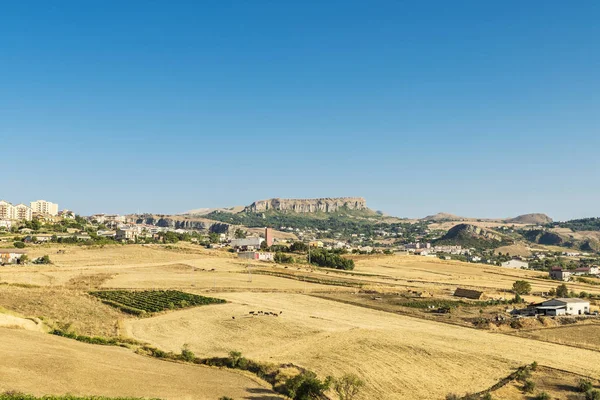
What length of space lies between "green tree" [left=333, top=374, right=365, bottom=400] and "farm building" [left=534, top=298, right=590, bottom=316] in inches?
1801

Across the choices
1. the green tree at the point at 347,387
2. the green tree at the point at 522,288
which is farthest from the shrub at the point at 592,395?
the green tree at the point at 522,288

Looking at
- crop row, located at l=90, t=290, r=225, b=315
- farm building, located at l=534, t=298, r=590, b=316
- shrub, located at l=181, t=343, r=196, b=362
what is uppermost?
farm building, located at l=534, t=298, r=590, b=316

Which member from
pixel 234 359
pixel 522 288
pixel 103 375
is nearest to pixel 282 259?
pixel 522 288

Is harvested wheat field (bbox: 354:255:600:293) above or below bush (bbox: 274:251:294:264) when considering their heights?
below

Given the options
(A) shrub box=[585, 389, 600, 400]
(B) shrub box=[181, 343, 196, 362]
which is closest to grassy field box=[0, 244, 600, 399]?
(B) shrub box=[181, 343, 196, 362]

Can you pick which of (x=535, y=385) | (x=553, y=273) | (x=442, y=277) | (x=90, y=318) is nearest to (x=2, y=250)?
(x=90, y=318)

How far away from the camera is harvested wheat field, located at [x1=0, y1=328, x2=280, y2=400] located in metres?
31.0

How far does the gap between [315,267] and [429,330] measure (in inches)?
3344

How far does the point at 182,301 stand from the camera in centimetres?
7450

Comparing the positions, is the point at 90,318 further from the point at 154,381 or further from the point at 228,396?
the point at 228,396

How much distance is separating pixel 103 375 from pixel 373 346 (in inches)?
918

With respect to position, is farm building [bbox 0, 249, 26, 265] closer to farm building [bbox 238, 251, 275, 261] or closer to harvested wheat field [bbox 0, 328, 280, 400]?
farm building [bbox 238, 251, 275, 261]

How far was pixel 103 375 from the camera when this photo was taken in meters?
33.9

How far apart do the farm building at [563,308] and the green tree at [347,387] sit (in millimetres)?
45751
